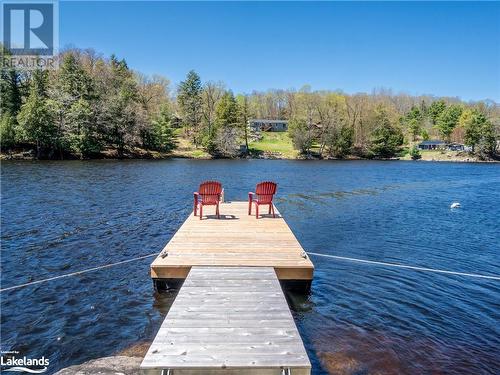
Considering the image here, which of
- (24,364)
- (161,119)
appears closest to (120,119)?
(161,119)

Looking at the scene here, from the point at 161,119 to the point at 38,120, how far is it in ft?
70.5

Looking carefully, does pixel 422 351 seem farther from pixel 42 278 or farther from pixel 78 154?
pixel 78 154

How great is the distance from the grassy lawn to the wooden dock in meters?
60.1

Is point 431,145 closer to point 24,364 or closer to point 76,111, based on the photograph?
point 76,111

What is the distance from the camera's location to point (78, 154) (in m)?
48.7

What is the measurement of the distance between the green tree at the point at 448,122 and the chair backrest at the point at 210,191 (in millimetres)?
96688

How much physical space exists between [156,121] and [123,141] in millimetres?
7708

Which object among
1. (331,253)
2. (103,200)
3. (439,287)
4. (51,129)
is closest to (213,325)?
(439,287)

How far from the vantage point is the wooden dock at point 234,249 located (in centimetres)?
713

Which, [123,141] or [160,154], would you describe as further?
[160,154]

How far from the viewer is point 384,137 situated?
74.6 m

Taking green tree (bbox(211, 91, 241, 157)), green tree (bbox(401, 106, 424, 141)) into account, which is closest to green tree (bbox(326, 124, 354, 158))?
green tree (bbox(211, 91, 241, 157))

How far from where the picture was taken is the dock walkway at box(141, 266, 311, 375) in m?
3.70

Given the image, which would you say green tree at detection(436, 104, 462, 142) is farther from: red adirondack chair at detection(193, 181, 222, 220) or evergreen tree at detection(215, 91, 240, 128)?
red adirondack chair at detection(193, 181, 222, 220)
